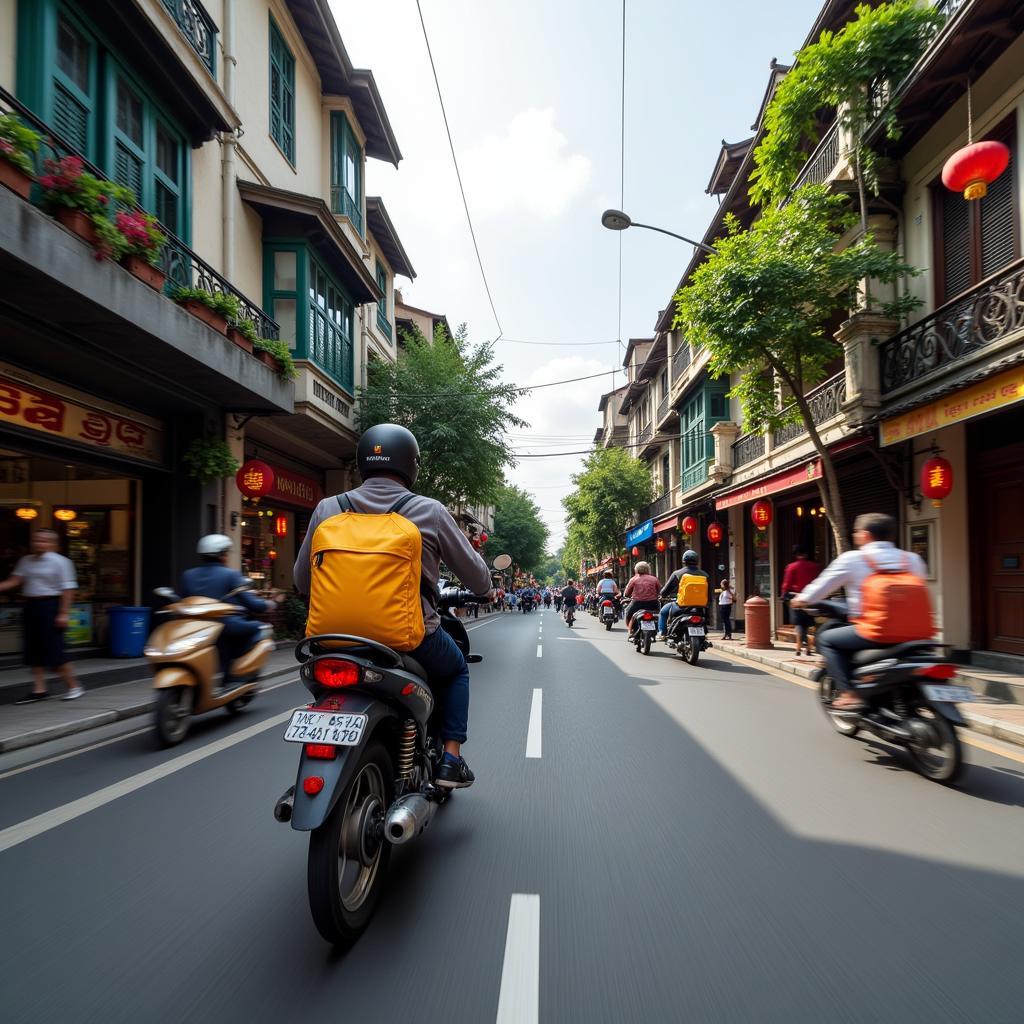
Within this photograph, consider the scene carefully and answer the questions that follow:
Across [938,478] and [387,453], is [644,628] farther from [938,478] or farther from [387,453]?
[387,453]

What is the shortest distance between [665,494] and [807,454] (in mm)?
18782

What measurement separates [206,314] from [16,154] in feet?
12.2

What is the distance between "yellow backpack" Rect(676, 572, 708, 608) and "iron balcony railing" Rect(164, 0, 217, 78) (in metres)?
11.5

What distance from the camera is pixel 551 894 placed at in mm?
3090

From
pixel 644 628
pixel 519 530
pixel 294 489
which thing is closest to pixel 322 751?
pixel 644 628

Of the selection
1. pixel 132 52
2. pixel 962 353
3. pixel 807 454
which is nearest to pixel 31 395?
pixel 132 52

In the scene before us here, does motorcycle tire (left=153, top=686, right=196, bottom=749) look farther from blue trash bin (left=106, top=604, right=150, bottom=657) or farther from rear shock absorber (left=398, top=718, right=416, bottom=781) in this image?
blue trash bin (left=106, top=604, right=150, bottom=657)

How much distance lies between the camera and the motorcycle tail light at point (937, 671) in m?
4.74

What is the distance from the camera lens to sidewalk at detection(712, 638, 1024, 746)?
6203 millimetres

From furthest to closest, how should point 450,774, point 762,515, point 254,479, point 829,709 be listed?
point 762,515 → point 254,479 → point 829,709 → point 450,774

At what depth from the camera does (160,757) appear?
5410 millimetres

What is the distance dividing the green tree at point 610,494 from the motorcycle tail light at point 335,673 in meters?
33.5

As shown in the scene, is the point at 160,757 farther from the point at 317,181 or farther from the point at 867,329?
the point at 317,181

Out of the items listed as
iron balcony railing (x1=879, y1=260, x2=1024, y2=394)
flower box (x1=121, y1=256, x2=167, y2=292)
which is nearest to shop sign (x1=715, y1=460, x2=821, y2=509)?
iron balcony railing (x1=879, y1=260, x2=1024, y2=394)
